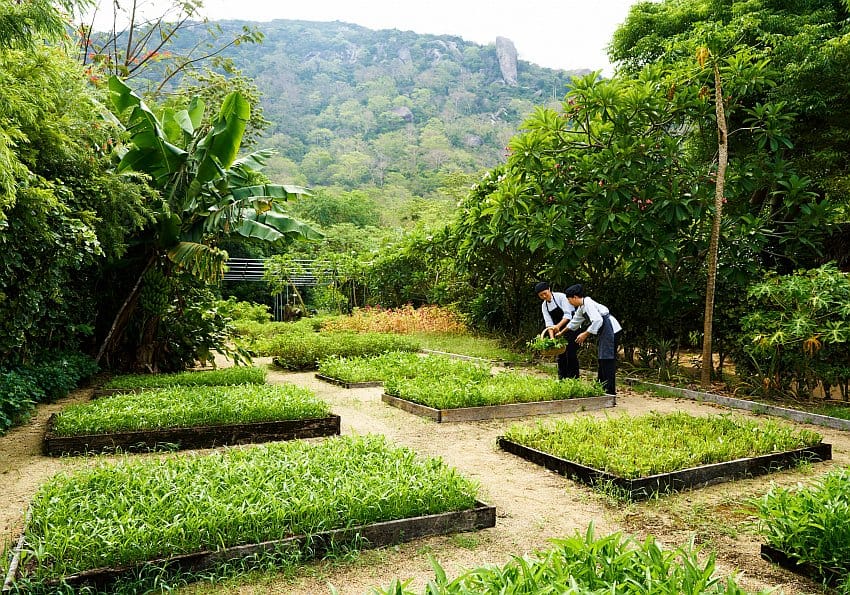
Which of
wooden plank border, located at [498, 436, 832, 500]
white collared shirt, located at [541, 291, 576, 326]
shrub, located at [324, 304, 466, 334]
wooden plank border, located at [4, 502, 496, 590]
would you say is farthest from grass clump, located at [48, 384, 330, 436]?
shrub, located at [324, 304, 466, 334]

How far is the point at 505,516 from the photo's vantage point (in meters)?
4.86

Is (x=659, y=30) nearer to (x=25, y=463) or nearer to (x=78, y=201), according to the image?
(x=78, y=201)

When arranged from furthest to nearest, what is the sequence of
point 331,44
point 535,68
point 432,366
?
point 331,44, point 535,68, point 432,366

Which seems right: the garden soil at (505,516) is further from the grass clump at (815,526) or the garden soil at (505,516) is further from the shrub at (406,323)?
the shrub at (406,323)

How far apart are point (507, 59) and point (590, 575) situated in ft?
285

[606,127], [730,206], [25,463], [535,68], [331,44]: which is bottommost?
[25,463]

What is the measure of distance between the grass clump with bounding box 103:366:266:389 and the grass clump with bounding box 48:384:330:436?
131 cm

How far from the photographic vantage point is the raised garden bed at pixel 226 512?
3594 mm

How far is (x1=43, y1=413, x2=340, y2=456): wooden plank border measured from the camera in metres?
6.39

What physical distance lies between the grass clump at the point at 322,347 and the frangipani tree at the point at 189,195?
2416 mm

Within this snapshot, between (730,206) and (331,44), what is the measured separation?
8706cm

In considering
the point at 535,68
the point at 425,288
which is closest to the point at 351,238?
the point at 425,288

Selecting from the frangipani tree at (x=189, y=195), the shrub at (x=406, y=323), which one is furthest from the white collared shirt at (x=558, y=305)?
the shrub at (x=406, y=323)

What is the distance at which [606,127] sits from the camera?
38.9 ft
